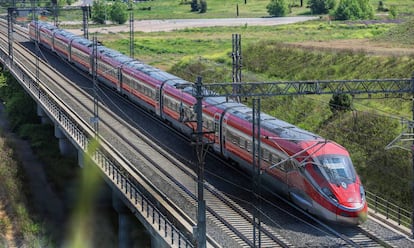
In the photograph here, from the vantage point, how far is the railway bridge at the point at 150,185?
28203 mm

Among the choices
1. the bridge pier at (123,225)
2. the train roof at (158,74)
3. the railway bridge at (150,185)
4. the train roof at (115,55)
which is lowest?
the bridge pier at (123,225)

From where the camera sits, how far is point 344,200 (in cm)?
2858

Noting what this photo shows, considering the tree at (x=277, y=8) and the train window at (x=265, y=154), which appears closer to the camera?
the train window at (x=265, y=154)

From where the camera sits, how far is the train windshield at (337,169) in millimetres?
29219

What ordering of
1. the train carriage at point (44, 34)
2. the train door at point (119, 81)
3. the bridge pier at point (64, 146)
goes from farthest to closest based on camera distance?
1. the train carriage at point (44, 34)
2. the train door at point (119, 81)
3. the bridge pier at point (64, 146)

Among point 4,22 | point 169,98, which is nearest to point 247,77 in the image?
point 169,98

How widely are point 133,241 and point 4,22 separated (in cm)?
8714

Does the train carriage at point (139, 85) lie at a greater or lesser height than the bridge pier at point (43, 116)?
greater

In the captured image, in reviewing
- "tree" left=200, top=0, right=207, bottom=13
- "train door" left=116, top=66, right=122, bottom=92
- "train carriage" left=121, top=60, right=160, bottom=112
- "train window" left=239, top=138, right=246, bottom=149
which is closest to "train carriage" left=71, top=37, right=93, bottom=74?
"train door" left=116, top=66, right=122, bottom=92

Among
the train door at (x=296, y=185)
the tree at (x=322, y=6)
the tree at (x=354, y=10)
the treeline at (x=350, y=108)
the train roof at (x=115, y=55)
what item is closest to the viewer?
the train door at (x=296, y=185)

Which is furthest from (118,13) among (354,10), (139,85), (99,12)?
(139,85)

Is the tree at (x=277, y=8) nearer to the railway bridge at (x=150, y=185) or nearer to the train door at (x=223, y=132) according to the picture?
the railway bridge at (x=150, y=185)

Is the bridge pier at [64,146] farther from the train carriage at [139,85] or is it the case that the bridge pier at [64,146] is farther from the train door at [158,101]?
the train door at [158,101]

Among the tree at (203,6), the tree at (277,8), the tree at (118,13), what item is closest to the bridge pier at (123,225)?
the tree at (118,13)
